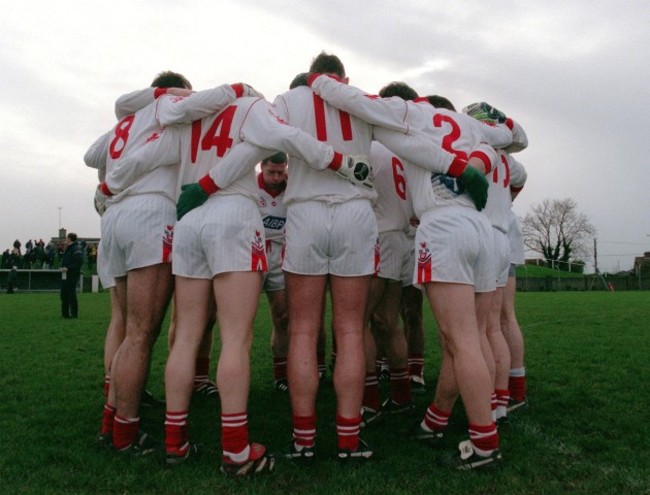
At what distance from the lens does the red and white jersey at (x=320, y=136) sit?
4.02 meters

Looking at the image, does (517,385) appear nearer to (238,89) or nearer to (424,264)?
(424,264)

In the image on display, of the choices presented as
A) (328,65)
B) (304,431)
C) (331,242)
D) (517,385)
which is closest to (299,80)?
(328,65)

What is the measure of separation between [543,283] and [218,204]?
5129 centimetres

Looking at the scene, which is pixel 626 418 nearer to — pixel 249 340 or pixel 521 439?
pixel 521 439

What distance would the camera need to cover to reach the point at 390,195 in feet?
16.0

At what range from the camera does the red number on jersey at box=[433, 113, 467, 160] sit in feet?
13.6

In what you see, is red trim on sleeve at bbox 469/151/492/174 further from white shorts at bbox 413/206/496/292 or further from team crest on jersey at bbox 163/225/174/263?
team crest on jersey at bbox 163/225/174/263

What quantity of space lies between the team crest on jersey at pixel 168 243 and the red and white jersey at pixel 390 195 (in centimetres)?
165

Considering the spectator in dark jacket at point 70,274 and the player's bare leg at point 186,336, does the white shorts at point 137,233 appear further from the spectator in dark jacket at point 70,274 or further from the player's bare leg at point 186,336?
the spectator in dark jacket at point 70,274

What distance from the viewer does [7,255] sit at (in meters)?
35.8

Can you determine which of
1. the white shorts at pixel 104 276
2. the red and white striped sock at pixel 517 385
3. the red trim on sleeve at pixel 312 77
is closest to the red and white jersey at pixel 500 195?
the red and white striped sock at pixel 517 385

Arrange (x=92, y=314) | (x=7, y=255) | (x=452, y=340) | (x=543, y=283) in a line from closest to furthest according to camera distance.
→ (x=452, y=340) → (x=92, y=314) → (x=7, y=255) → (x=543, y=283)

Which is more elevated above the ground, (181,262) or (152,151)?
(152,151)

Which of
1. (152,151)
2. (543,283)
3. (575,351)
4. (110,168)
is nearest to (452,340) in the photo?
(152,151)
